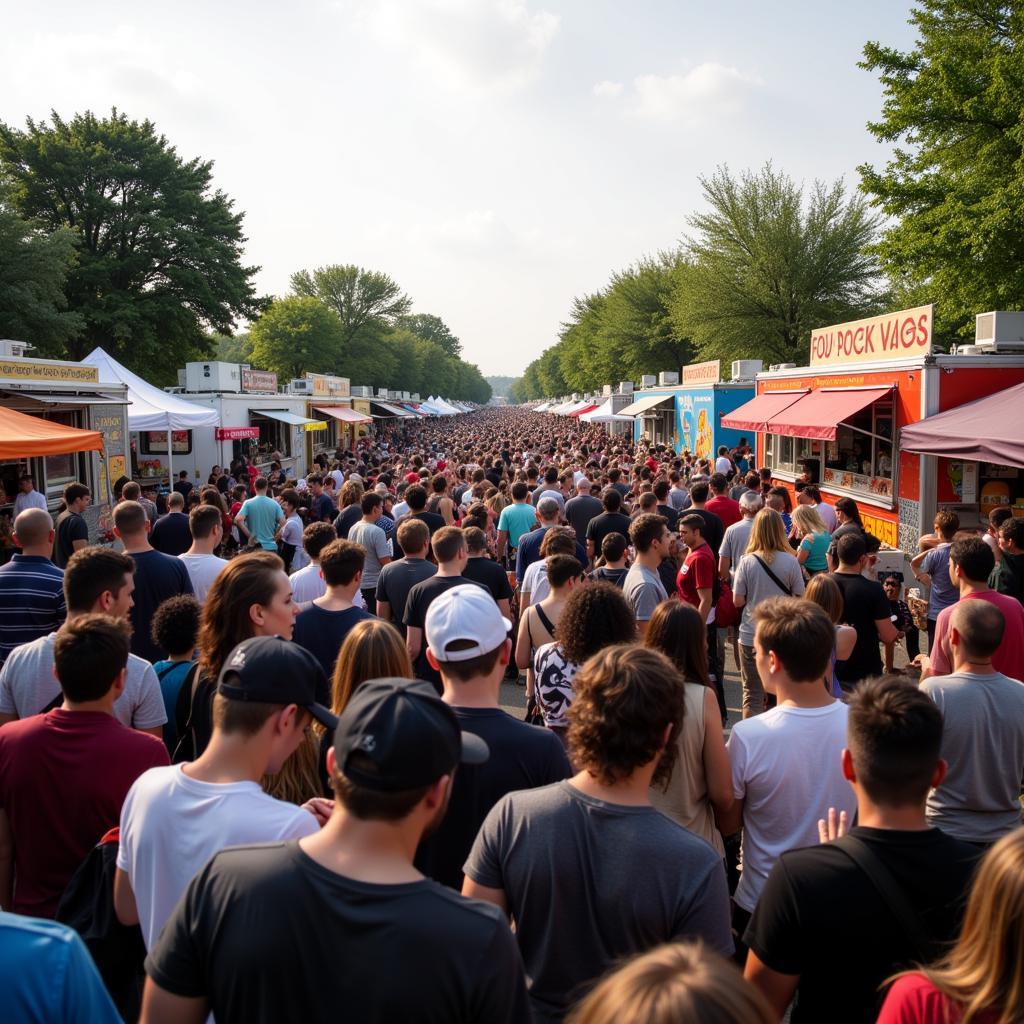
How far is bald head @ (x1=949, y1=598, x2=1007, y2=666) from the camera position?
137 inches

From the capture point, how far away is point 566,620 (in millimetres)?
3789

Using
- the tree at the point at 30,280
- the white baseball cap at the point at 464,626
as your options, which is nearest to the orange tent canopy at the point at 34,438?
the white baseball cap at the point at 464,626

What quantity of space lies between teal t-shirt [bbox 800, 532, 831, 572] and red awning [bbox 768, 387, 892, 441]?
558cm

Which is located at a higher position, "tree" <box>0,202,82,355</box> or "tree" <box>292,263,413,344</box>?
"tree" <box>292,263,413,344</box>

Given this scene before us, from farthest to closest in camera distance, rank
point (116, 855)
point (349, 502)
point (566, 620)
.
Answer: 1. point (349, 502)
2. point (566, 620)
3. point (116, 855)

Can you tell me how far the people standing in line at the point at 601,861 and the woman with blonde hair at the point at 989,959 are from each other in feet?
1.78

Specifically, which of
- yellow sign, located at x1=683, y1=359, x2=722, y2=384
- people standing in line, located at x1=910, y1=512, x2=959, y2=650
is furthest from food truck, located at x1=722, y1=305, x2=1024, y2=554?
yellow sign, located at x1=683, y1=359, x2=722, y2=384

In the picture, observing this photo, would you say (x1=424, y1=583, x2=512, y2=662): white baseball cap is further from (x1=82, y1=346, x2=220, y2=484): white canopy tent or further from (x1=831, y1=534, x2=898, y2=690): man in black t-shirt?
(x1=82, y1=346, x2=220, y2=484): white canopy tent

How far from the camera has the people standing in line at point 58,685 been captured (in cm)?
359

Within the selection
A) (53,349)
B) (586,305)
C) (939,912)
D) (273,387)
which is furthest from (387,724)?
(586,305)

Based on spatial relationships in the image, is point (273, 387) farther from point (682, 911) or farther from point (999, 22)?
point (682, 911)

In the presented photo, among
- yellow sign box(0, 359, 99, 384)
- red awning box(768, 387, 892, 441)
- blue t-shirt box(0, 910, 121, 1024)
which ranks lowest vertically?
blue t-shirt box(0, 910, 121, 1024)

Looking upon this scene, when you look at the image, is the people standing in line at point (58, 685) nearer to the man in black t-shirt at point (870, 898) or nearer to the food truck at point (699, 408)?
the man in black t-shirt at point (870, 898)

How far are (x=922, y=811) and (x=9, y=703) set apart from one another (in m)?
3.62
